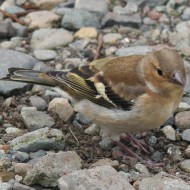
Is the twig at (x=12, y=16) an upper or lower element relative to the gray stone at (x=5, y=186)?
upper

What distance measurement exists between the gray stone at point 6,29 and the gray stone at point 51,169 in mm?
2927

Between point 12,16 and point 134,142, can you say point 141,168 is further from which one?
point 12,16

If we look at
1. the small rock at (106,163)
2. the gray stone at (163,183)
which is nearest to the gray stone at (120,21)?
the small rock at (106,163)

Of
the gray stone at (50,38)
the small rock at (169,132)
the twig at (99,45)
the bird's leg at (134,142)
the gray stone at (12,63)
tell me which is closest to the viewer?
the bird's leg at (134,142)

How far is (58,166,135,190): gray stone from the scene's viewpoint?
470cm

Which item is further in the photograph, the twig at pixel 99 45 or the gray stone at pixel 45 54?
the twig at pixel 99 45

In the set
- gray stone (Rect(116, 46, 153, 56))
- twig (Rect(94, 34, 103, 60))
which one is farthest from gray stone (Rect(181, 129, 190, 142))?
twig (Rect(94, 34, 103, 60))

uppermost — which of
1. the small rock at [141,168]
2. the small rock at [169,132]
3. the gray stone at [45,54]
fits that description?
the gray stone at [45,54]

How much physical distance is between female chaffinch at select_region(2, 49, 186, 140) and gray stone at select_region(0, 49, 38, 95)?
427mm

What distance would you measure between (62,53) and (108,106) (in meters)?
2.10

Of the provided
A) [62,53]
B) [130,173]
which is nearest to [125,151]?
[130,173]

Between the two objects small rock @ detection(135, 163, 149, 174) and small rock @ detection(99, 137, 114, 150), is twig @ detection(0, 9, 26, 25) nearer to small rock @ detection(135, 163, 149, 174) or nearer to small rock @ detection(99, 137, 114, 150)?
small rock @ detection(99, 137, 114, 150)

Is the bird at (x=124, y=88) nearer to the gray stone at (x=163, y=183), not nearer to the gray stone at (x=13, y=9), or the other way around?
the gray stone at (x=163, y=183)

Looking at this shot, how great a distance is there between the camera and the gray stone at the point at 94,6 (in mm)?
8391
